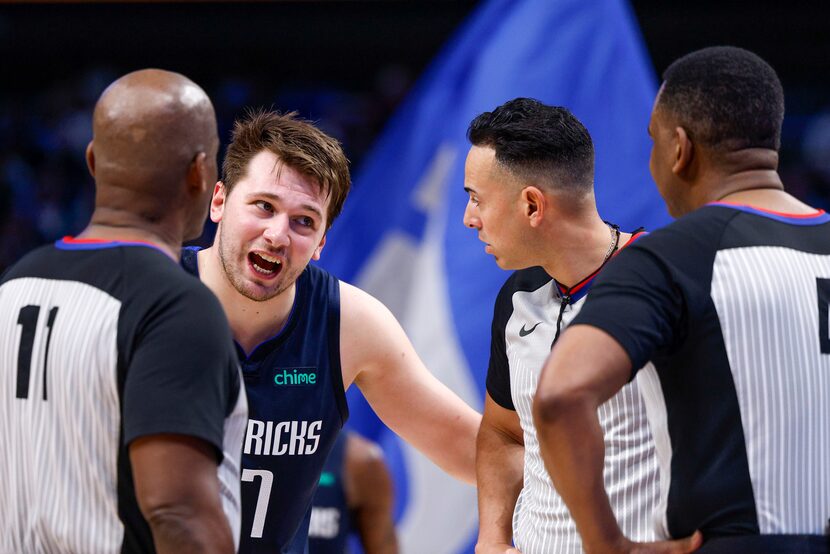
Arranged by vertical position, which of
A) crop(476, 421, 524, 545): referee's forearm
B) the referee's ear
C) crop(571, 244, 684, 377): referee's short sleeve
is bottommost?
crop(476, 421, 524, 545): referee's forearm

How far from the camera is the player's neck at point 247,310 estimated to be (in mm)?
3449

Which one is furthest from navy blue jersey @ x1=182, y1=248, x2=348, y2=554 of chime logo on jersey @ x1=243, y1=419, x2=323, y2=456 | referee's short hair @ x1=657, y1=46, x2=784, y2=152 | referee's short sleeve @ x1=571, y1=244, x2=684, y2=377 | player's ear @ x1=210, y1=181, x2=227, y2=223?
referee's short hair @ x1=657, y1=46, x2=784, y2=152

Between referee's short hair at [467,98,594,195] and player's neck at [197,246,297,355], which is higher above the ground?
referee's short hair at [467,98,594,195]

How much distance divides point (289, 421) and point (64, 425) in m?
1.27

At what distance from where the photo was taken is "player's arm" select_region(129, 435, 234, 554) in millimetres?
2094

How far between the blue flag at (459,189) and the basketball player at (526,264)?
1.87 metres

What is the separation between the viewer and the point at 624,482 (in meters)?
2.82

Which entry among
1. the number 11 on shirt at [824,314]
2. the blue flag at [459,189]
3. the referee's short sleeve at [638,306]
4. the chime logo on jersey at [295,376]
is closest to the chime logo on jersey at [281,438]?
the chime logo on jersey at [295,376]

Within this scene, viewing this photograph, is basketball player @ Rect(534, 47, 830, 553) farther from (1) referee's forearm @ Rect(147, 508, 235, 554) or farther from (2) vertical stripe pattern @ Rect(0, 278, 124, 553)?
(2) vertical stripe pattern @ Rect(0, 278, 124, 553)

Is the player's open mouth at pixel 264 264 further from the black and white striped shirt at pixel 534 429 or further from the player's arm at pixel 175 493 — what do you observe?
the player's arm at pixel 175 493

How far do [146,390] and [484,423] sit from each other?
1.53 metres

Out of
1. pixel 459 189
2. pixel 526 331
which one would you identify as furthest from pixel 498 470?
pixel 459 189

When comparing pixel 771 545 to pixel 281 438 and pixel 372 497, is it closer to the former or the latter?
pixel 281 438

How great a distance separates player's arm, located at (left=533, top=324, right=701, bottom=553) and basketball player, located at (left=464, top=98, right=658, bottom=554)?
66 cm
